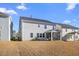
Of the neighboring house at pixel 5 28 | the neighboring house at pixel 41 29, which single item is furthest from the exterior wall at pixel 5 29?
the neighboring house at pixel 41 29

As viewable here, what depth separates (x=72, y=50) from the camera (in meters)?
10.9

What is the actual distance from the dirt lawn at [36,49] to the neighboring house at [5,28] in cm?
9

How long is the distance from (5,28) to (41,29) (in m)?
0.51

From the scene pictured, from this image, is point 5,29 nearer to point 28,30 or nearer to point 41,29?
point 28,30

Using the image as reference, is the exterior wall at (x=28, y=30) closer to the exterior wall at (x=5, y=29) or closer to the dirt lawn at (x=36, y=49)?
the dirt lawn at (x=36, y=49)

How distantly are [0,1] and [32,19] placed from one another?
52 centimetres

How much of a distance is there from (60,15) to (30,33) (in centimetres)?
49

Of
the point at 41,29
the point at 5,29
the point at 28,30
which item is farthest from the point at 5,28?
the point at 41,29

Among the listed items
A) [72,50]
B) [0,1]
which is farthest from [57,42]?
[0,1]

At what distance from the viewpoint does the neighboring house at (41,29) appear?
10875 millimetres

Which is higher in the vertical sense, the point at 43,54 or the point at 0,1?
the point at 0,1

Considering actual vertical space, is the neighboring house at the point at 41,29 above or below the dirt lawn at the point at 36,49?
above

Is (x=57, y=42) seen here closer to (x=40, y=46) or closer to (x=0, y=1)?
(x=40, y=46)

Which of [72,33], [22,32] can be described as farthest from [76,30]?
[22,32]
